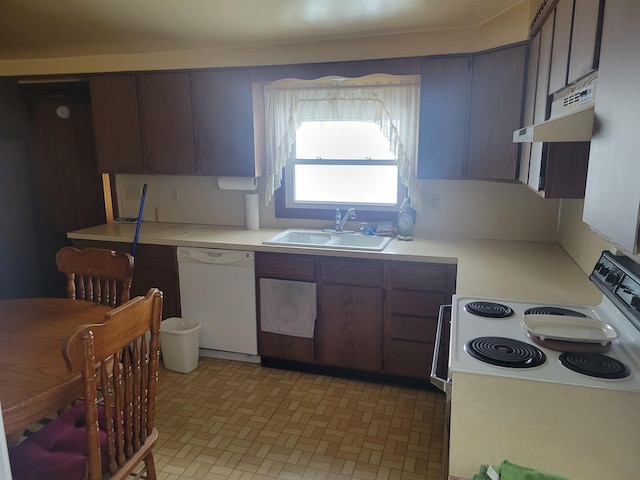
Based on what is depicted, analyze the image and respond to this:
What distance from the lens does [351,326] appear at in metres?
2.84

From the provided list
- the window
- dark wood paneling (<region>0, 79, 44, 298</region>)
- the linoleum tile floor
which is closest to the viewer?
the linoleum tile floor

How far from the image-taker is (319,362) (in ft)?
9.70

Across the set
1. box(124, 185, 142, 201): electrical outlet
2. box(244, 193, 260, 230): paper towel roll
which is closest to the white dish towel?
box(244, 193, 260, 230): paper towel roll

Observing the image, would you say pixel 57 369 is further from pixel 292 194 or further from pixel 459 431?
pixel 292 194

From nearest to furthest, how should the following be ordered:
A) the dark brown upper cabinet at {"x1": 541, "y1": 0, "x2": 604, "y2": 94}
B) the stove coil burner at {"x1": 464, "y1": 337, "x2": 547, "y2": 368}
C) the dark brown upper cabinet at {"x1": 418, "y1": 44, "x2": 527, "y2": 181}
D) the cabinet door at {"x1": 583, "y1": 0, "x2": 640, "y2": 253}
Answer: the cabinet door at {"x1": 583, "y1": 0, "x2": 640, "y2": 253} < the dark brown upper cabinet at {"x1": 541, "y1": 0, "x2": 604, "y2": 94} < the stove coil burner at {"x1": 464, "y1": 337, "x2": 547, "y2": 368} < the dark brown upper cabinet at {"x1": 418, "y1": 44, "x2": 527, "y2": 181}

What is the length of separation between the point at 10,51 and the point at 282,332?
9.82ft

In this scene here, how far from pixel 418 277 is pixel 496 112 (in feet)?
3.43

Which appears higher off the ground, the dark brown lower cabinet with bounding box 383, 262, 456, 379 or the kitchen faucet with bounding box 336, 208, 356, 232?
the kitchen faucet with bounding box 336, 208, 356, 232

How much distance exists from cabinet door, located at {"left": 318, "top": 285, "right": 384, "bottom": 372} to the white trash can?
88 centimetres

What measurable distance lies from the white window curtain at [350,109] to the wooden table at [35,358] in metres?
1.73

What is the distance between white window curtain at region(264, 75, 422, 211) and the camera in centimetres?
295

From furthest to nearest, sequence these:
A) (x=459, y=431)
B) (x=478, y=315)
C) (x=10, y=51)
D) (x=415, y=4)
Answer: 1. (x=10, y=51)
2. (x=415, y=4)
3. (x=478, y=315)
4. (x=459, y=431)

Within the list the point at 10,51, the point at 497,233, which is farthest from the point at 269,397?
Result: the point at 10,51

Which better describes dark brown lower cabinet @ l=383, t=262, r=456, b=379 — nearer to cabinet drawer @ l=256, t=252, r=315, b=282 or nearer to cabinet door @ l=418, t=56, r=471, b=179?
cabinet drawer @ l=256, t=252, r=315, b=282
